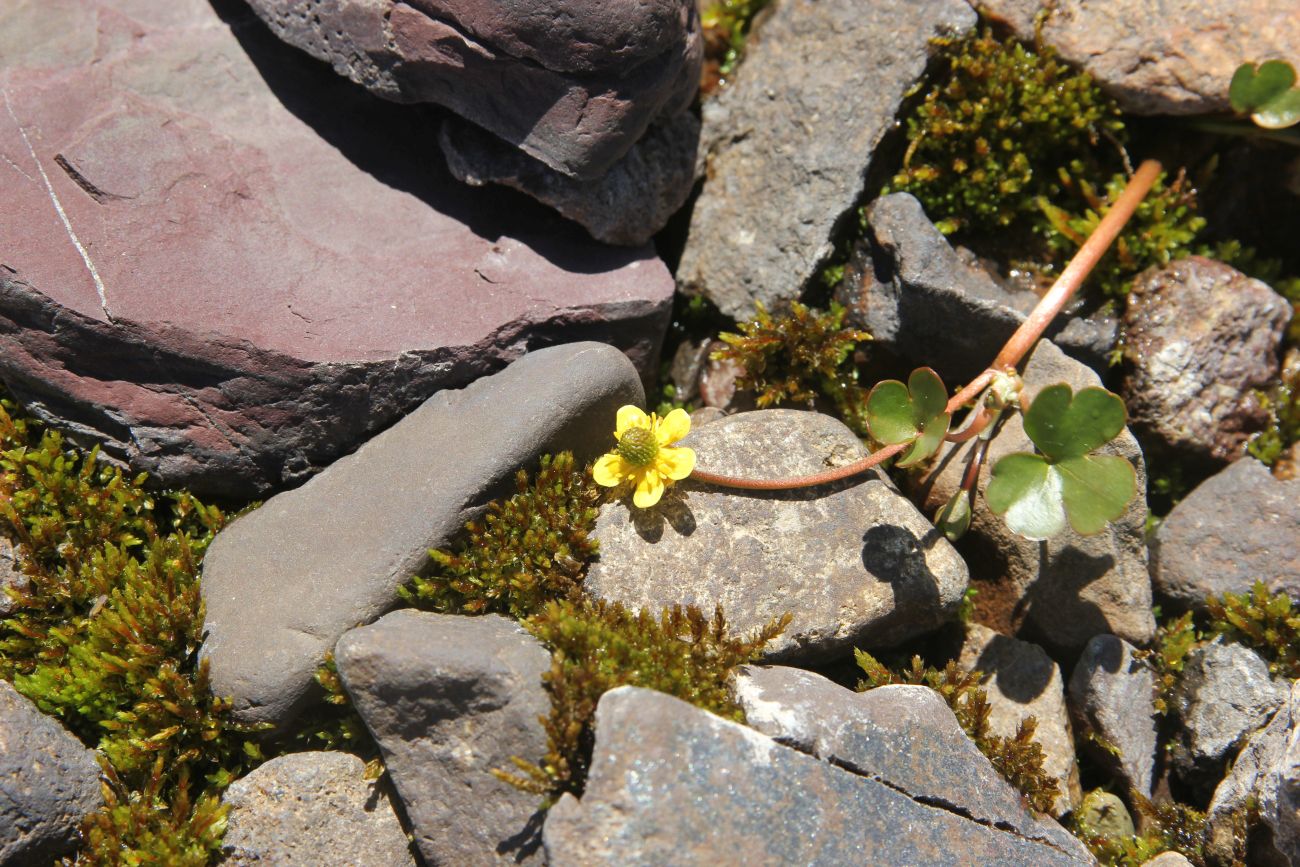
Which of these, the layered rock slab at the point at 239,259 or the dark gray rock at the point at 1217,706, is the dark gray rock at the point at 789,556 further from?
the dark gray rock at the point at 1217,706

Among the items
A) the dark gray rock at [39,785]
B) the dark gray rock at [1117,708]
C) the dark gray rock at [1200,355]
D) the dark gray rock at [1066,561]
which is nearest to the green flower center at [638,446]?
the dark gray rock at [1066,561]

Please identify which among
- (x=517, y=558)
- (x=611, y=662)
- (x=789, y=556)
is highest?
(x=789, y=556)

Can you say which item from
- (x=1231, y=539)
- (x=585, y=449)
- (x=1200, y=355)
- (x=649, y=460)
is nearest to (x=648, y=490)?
(x=649, y=460)

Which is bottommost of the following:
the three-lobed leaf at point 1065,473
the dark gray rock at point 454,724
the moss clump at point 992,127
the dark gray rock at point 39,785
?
the dark gray rock at point 39,785

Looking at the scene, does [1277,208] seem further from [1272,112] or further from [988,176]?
[988,176]

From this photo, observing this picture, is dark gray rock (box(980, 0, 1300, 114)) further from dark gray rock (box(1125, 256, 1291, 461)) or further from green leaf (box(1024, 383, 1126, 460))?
green leaf (box(1024, 383, 1126, 460))

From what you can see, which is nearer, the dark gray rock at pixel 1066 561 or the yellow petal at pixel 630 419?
the yellow petal at pixel 630 419

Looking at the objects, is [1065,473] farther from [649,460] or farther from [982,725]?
[649,460]

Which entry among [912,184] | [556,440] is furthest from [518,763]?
[912,184]
